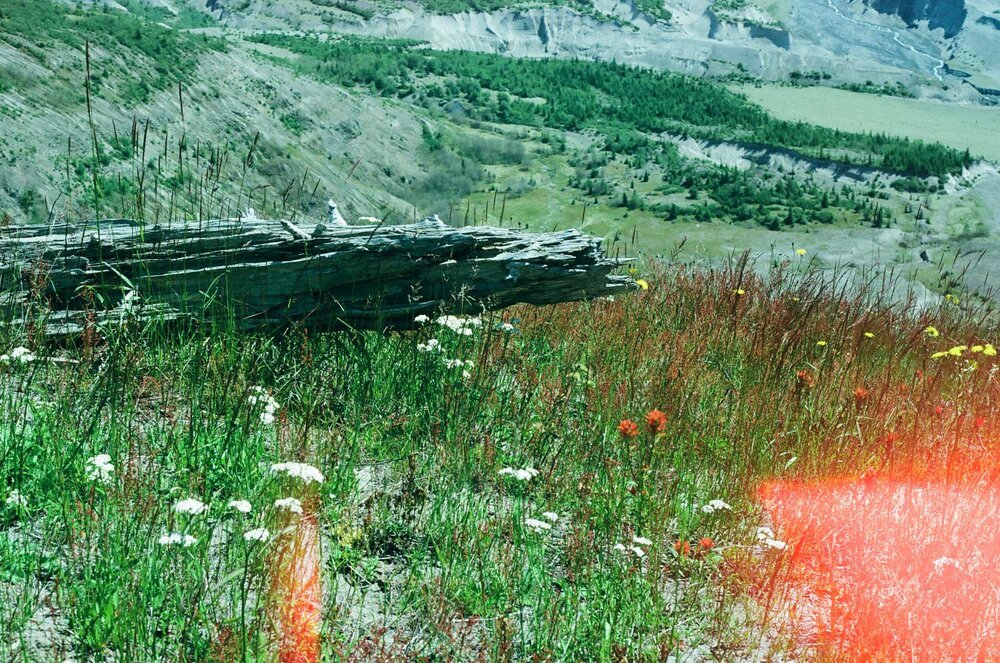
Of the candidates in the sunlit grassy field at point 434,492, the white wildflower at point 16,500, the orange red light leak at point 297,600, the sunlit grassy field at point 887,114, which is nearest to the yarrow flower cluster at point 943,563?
the sunlit grassy field at point 434,492

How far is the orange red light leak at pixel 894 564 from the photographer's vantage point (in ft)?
9.09

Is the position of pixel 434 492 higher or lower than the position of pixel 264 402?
lower

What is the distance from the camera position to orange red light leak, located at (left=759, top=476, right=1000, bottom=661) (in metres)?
2.77

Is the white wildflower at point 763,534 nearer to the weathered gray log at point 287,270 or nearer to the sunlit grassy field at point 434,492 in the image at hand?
the sunlit grassy field at point 434,492

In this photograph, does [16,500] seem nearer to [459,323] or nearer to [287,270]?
[287,270]

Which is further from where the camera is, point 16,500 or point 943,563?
point 943,563

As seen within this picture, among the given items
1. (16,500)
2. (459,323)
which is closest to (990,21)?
(459,323)

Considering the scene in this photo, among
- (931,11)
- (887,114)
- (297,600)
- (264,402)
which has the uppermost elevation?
(931,11)

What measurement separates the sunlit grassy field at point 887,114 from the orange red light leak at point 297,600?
44.9 metres

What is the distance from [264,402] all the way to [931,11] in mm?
127993

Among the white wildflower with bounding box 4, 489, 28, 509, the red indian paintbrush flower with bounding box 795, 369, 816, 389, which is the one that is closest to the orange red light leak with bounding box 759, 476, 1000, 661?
the red indian paintbrush flower with bounding box 795, 369, 816, 389

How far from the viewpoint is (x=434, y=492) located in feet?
11.6

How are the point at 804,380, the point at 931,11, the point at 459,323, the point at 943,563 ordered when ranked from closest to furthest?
1. the point at 943,563
2. the point at 804,380
3. the point at 459,323
4. the point at 931,11

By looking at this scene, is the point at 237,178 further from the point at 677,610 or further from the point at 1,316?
the point at 677,610
